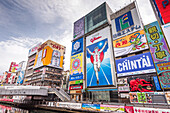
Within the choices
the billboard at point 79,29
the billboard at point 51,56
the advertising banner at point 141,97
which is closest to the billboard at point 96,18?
the billboard at point 79,29

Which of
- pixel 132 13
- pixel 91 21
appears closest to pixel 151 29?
pixel 132 13

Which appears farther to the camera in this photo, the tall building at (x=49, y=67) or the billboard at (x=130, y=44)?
the tall building at (x=49, y=67)

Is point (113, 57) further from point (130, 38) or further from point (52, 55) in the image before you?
point (52, 55)

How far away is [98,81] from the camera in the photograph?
35969 millimetres

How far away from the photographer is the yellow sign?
44.2 meters

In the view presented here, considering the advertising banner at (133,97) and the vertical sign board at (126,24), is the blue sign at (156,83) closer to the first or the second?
the advertising banner at (133,97)

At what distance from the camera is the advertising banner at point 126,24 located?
104ft

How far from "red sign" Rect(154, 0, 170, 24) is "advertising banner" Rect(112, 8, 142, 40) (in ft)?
19.2

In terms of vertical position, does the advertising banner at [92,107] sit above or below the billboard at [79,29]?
below

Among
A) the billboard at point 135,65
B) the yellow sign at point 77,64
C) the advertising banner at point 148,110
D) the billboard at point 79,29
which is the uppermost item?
the billboard at point 79,29

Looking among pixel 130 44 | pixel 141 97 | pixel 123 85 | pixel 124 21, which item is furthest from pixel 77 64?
pixel 141 97

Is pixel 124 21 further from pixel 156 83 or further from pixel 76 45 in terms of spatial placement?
pixel 76 45

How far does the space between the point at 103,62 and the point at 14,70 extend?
333ft

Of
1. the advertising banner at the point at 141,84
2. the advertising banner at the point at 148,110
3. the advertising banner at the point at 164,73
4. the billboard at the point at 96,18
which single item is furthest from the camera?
the billboard at the point at 96,18
